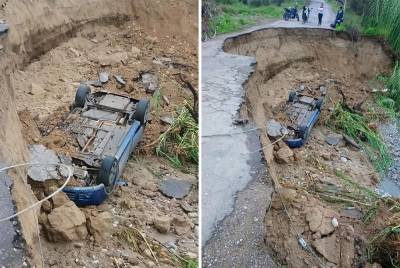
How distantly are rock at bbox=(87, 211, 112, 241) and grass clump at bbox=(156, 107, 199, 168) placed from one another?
1.19 meters

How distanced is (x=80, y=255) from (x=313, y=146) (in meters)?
3.01

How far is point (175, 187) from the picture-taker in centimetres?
340

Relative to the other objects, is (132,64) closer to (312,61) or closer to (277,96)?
(277,96)

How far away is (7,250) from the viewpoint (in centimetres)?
166

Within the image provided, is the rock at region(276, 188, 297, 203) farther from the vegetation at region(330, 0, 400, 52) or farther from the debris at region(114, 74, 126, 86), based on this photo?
the vegetation at region(330, 0, 400, 52)

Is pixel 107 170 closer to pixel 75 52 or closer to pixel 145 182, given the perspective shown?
pixel 145 182

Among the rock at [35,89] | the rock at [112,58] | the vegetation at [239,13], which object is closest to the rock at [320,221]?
the rock at [35,89]

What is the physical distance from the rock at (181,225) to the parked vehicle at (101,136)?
1.46 feet

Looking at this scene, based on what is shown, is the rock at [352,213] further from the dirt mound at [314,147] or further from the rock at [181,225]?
the rock at [181,225]

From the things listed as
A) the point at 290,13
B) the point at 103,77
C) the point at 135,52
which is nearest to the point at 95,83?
the point at 103,77

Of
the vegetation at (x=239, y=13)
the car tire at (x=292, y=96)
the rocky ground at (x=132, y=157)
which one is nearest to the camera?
the rocky ground at (x=132, y=157)

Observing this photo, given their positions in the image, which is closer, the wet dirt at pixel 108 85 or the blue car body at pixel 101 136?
the wet dirt at pixel 108 85

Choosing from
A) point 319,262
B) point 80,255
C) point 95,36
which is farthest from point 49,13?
point 319,262

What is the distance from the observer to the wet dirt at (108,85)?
242cm
